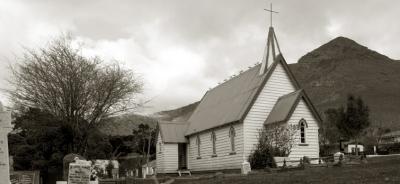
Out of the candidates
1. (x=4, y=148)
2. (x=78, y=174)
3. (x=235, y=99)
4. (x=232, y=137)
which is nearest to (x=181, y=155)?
(x=235, y=99)

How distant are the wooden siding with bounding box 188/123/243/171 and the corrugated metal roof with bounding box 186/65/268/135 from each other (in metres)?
0.66

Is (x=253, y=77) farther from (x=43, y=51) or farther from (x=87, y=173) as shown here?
(x=87, y=173)

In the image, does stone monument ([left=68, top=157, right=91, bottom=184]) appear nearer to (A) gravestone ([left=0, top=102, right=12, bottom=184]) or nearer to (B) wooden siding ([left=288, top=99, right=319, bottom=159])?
(A) gravestone ([left=0, top=102, right=12, bottom=184])

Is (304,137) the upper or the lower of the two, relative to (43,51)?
lower

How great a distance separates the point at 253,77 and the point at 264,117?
4.11 metres

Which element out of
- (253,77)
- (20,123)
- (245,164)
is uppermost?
(253,77)

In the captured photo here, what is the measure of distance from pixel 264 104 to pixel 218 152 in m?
5.53

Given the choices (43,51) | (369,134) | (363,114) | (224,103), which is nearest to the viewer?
(43,51)

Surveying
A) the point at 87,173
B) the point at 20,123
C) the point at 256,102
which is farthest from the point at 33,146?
the point at 87,173

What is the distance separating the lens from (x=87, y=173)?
68.4ft

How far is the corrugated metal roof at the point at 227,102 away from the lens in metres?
38.1

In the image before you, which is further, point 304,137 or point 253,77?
point 253,77

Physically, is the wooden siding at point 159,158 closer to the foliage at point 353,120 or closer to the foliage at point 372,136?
the foliage at point 353,120

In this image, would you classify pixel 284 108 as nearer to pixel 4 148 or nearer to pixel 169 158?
pixel 169 158
